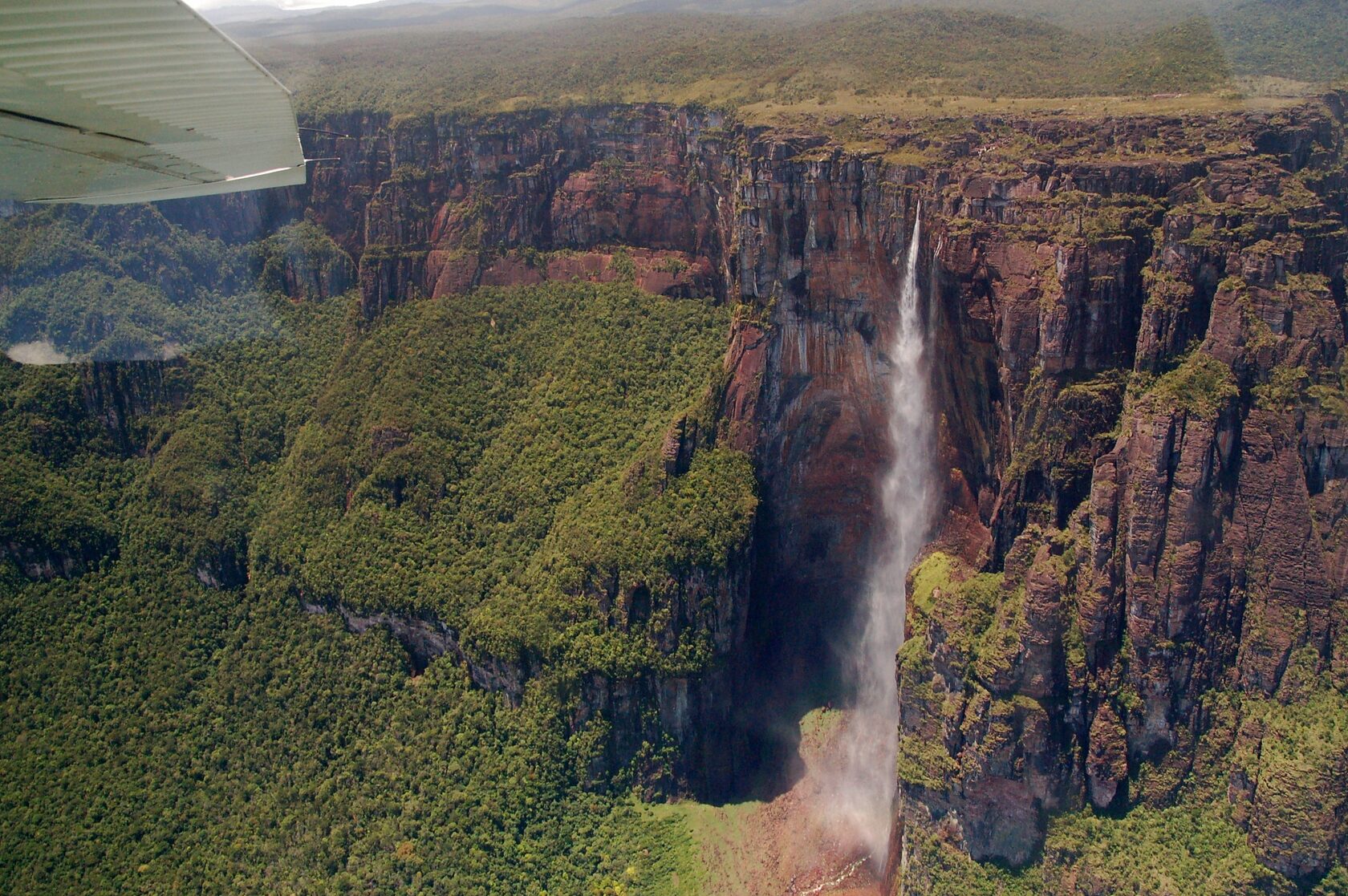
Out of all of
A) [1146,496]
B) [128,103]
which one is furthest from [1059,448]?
[128,103]

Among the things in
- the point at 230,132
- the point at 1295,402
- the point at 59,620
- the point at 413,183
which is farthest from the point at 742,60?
the point at 230,132

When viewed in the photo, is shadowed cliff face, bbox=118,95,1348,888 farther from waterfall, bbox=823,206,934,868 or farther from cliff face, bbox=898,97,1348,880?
waterfall, bbox=823,206,934,868

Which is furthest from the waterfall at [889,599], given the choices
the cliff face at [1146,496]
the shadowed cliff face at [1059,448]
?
the cliff face at [1146,496]

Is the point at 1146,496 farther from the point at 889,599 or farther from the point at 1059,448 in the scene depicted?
the point at 889,599

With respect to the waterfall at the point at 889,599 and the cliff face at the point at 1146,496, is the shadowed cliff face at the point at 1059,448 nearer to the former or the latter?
the cliff face at the point at 1146,496

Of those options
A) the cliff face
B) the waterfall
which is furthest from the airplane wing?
the waterfall
